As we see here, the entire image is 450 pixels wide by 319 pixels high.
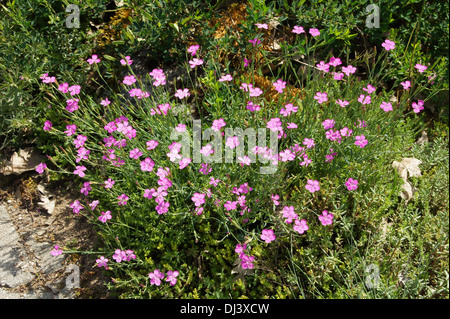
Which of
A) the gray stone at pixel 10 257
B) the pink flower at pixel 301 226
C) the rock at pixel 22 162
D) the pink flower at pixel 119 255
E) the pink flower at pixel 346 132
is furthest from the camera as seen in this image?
the rock at pixel 22 162

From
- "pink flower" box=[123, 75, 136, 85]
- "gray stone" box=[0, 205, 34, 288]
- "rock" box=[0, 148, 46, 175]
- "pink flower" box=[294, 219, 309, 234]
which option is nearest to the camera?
"pink flower" box=[294, 219, 309, 234]

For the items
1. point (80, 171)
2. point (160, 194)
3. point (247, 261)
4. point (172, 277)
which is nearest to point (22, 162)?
point (80, 171)

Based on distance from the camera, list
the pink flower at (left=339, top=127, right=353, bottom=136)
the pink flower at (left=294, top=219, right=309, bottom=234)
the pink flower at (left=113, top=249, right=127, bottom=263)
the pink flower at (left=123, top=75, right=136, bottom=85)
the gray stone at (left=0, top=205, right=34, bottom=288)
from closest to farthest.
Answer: the pink flower at (left=294, top=219, right=309, bottom=234) → the pink flower at (left=113, top=249, right=127, bottom=263) → the pink flower at (left=339, top=127, right=353, bottom=136) → the pink flower at (left=123, top=75, right=136, bottom=85) → the gray stone at (left=0, top=205, right=34, bottom=288)

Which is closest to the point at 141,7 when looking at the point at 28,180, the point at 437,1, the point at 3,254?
the point at 28,180

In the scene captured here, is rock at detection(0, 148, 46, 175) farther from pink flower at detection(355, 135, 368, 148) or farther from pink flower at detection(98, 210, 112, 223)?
pink flower at detection(355, 135, 368, 148)

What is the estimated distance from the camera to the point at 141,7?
3.03 meters

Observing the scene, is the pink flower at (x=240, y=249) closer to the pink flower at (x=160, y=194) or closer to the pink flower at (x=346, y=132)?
the pink flower at (x=160, y=194)

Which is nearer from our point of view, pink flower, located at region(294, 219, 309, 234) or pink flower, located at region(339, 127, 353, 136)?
pink flower, located at region(294, 219, 309, 234)

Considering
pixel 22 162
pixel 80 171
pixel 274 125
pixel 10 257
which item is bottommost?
pixel 10 257

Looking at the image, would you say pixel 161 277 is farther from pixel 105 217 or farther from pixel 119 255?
pixel 105 217

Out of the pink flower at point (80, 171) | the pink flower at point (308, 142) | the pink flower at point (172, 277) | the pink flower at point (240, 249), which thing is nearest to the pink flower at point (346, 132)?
the pink flower at point (308, 142)

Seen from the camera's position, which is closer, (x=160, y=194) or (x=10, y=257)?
(x=160, y=194)

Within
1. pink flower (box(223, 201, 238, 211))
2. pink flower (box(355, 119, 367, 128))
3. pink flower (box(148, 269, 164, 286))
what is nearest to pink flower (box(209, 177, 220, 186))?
pink flower (box(223, 201, 238, 211))
